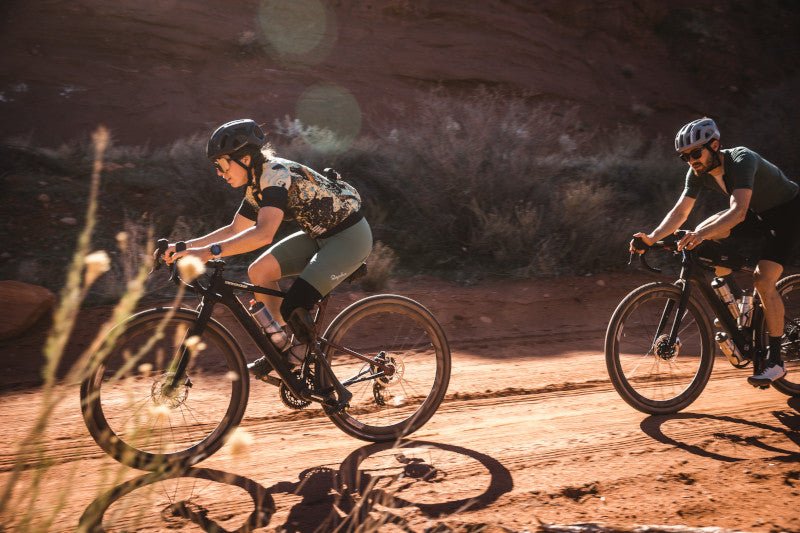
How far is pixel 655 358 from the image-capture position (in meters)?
5.20

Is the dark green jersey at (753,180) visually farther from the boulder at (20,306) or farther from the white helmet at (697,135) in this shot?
the boulder at (20,306)

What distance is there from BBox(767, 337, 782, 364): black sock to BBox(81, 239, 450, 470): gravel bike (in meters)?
2.47

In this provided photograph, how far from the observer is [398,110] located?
2152 cm

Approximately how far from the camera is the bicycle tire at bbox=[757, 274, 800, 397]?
5453 millimetres

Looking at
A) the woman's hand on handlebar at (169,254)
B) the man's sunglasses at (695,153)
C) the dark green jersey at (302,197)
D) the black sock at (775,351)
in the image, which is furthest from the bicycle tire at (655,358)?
the woman's hand on handlebar at (169,254)

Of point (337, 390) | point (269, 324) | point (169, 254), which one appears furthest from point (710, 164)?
point (169, 254)

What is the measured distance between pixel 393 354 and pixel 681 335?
216cm

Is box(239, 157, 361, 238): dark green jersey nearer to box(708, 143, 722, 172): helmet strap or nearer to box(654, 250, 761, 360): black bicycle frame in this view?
box(654, 250, 761, 360): black bicycle frame

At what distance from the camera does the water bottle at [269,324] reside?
426 centimetres

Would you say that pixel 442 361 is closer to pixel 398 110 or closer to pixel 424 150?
pixel 424 150

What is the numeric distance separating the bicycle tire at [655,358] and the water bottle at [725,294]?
206mm

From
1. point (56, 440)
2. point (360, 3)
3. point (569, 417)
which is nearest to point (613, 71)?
point (360, 3)

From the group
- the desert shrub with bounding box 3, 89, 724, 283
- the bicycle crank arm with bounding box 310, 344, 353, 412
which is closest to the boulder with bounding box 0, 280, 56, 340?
the desert shrub with bounding box 3, 89, 724, 283

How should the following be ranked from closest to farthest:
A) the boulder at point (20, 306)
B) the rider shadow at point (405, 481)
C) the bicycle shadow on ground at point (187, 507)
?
1. the bicycle shadow on ground at point (187, 507)
2. the rider shadow at point (405, 481)
3. the boulder at point (20, 306)
